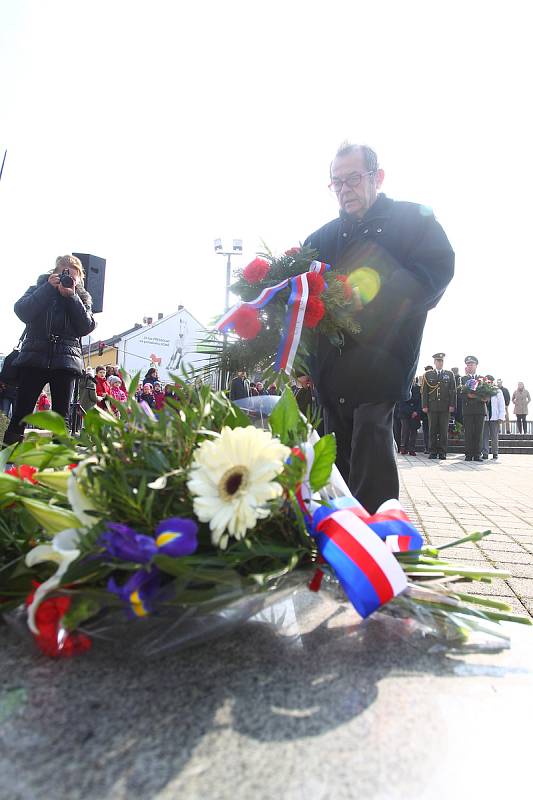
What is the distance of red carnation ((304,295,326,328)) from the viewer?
1872 mm

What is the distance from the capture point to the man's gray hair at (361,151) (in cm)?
237

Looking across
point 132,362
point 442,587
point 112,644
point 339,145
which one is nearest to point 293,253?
point 339,145

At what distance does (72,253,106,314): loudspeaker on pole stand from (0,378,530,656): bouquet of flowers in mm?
9448

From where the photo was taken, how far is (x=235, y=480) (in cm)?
96

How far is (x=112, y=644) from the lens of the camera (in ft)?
3.12

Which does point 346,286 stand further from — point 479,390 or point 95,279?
point 479,390

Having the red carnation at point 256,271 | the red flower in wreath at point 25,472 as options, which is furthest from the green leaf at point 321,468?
the red carnation at point 256,271

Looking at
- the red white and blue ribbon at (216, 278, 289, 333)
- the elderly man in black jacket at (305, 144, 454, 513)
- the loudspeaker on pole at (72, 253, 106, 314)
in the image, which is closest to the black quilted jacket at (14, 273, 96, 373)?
the elderly man in black jacket at (305, 144, 454, 513)

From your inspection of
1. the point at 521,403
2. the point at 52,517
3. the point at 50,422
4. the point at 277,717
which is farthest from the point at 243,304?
the point at 521,403

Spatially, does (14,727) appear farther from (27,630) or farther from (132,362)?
(132,362)

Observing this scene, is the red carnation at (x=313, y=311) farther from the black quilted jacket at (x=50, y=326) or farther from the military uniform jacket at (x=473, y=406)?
the military uniform jacket at (x=473, y=406)

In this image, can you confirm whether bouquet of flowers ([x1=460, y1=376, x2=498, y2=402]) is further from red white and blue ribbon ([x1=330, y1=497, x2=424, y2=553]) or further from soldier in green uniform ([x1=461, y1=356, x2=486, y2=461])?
red white and blue ribbon ([x1=330, y1=497, x2=424, y2=553])

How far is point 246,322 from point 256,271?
246mm

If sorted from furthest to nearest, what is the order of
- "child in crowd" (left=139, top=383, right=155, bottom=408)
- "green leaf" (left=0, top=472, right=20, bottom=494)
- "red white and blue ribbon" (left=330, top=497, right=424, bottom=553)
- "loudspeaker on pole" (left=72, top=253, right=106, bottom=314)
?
"loudspeaker on pole" (left=72, top=253, right=106, bottom=314) < "child in crowd" (left=139, top=383, right=155, bottom=408) < "red white and blue ribbon" (left=330, top=497, right=424, bottom=553) < "green leaf" (left=0, top=472, right=20, bottom=494)
